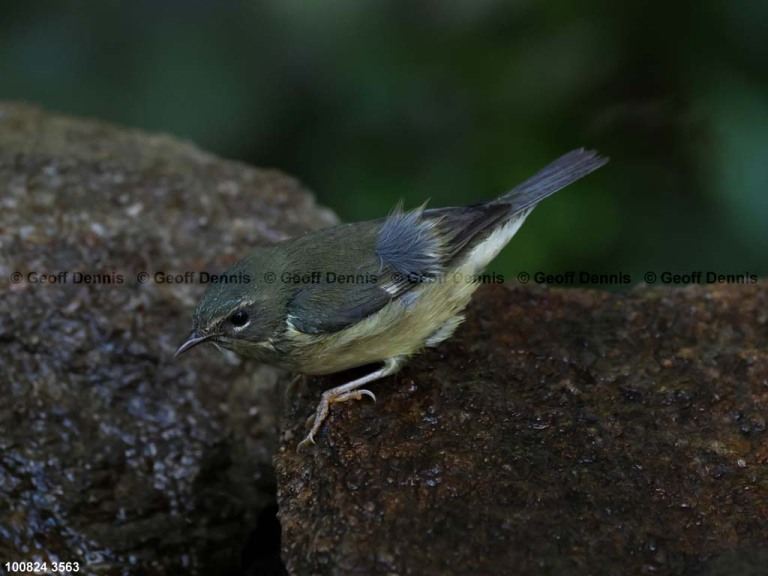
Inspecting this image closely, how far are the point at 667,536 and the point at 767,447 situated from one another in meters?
0.72

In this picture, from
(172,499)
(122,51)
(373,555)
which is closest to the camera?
(373,555)

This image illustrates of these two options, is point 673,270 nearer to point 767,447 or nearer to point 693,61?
point 693,61

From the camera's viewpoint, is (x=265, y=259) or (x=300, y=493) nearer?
(x=300, y=493)

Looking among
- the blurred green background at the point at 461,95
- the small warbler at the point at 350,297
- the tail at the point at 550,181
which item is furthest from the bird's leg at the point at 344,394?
the blurred green background at the point at 461,95

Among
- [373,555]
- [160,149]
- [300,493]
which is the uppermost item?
[160,149]

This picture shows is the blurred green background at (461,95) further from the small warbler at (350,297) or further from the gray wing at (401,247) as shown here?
the small warbler at (350,297)

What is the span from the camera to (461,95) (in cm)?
650

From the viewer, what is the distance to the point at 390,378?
3.89 metres

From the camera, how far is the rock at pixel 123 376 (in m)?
4.00

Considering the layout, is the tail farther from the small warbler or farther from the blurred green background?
the blurred green background

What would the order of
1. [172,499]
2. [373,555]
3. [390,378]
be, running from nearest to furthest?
1. [373,555]
2. [390,378]
3. [172,499]

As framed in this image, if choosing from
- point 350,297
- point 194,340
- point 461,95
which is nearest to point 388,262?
point 350,297

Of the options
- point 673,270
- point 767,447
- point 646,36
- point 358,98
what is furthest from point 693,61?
point 767,447

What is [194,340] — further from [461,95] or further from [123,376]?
[461,95]
